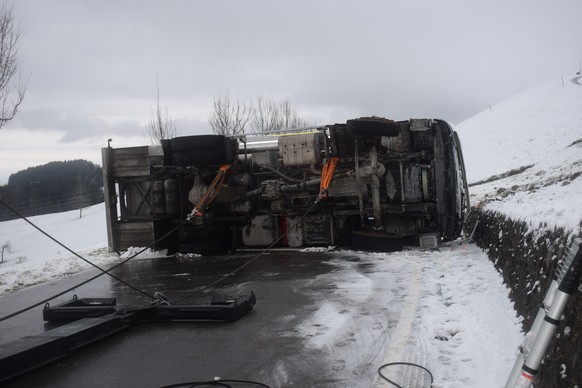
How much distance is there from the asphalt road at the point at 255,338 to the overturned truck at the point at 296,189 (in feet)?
8.91

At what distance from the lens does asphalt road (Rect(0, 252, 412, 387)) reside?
4078 millimetres

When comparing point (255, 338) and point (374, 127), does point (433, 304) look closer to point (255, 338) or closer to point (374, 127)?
Result: point (255, 338)

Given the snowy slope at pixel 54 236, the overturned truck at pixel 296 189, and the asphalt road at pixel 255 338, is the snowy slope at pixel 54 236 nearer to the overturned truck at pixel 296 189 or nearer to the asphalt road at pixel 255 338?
the overturned truck at pixel 296 189

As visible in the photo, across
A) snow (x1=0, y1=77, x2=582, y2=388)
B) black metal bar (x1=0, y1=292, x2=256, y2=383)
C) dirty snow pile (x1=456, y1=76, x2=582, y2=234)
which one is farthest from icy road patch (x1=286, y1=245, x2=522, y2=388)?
dirty snow pile (x1=456, y1=76, x2=582, y2=234)

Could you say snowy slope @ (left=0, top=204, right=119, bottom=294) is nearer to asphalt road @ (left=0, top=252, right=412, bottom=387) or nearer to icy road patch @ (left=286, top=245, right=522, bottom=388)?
asphalt road @ (left=0, top=252, right=412, bottom=387)

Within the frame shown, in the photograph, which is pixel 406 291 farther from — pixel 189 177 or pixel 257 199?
pixel 189 177

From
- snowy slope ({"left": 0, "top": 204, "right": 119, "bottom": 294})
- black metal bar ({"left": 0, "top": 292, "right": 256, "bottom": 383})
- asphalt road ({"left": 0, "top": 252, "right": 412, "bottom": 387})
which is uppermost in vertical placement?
black metal bar ({"left": 0, "top": 292, "right": 256, "bottom": 383})

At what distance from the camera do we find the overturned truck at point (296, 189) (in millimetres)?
10477

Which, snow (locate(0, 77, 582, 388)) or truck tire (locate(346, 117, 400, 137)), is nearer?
snow (locate(0, 77, 582, 388))

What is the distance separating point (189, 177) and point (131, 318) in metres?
6.74

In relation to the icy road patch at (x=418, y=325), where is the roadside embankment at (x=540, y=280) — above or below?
above

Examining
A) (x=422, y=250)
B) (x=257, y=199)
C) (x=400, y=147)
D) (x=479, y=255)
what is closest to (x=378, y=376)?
(x=479, y=255)

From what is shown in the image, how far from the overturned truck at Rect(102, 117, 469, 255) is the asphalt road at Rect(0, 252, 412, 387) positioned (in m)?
2.71

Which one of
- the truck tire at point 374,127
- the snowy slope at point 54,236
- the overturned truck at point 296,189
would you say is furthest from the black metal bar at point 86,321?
the snowy slope at point 54,236
